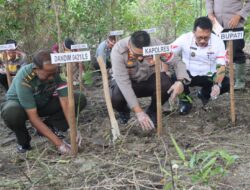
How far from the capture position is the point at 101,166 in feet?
9.46

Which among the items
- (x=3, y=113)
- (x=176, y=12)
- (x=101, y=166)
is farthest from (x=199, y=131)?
(x=176, y=12)

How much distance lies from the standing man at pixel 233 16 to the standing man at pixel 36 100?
6.69ft

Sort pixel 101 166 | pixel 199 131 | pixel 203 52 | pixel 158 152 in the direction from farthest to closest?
pixel 203 52
pixel 199 131
pixel 158 152
pixel 101 166

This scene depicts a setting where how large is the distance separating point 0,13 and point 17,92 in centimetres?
321

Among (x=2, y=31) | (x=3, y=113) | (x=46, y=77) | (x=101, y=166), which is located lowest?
(x=101, y=166)

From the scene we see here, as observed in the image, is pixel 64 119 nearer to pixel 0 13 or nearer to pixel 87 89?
pixel 87 89

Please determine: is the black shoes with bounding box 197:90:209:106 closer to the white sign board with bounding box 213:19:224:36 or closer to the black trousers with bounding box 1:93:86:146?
the white sign board with bounding box 213:19:224:36

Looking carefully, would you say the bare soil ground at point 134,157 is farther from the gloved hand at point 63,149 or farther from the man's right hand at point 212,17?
the man's right hand at point 212,17

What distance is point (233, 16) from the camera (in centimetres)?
470

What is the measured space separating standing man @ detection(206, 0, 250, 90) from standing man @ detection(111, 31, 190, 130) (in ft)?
3.94

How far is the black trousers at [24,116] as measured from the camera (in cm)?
340

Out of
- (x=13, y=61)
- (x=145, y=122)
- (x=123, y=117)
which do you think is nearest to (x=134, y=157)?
(x=145, y=122)

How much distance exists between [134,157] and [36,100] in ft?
3.66

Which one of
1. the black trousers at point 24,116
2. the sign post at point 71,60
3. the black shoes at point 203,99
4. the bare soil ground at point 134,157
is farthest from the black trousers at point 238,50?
the sign post at point 71,60
